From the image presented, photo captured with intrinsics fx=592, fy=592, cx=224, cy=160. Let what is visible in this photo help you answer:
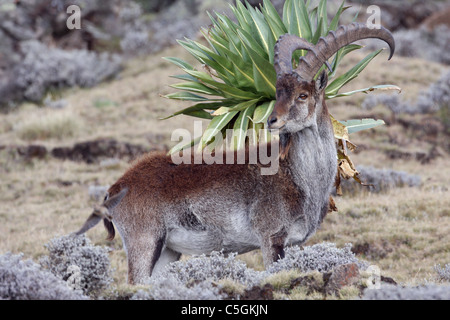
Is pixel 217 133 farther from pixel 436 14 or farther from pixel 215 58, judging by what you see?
pixel 436 14

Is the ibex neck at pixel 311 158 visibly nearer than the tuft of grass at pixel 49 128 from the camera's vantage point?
Yes

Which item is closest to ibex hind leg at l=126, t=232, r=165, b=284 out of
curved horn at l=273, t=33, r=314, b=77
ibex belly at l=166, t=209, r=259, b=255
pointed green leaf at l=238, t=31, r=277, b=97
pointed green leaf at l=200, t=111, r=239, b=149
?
ibex belly at l=166, t=209, r=259, b=255

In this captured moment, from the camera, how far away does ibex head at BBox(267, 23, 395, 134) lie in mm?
5750

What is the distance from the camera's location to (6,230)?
10.5 meters

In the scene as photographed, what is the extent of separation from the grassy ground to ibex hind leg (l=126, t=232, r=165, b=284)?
1410 millimetres

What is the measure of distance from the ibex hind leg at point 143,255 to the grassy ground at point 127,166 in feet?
4.63

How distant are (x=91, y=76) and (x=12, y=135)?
6218mm

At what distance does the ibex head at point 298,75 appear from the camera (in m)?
5.75

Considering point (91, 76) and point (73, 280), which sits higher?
point (91, 76)

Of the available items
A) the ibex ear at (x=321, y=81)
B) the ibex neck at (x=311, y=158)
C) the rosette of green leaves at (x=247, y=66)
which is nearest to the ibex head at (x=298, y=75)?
the ibex ear at (x=321, y=81)

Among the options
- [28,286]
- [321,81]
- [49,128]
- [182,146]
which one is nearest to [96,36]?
[49,128]

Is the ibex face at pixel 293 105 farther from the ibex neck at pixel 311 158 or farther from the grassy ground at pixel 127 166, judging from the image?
the grassy ground at pixel 127 166
